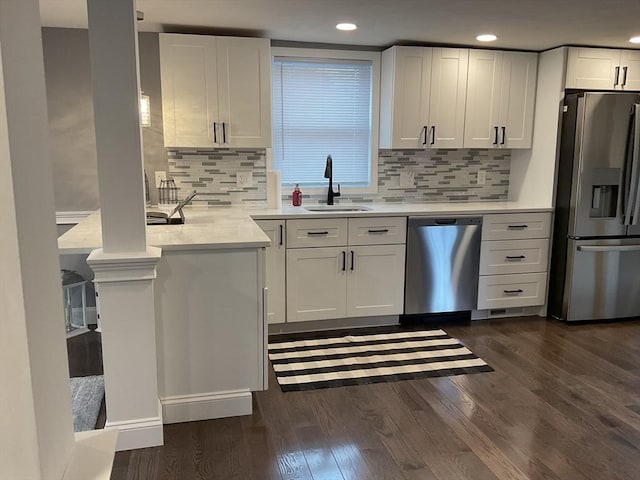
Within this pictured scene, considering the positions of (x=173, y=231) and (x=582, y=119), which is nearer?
(x=173, y=231)

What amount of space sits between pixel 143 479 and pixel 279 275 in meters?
1.75

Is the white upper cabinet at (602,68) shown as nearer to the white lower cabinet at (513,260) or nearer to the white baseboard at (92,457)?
the white lower cabinet at (513,260)

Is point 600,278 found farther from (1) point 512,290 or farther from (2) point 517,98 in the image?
(2) point 517,98

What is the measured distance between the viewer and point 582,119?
3777mm

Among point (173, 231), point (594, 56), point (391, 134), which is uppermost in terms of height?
point (594, 56)

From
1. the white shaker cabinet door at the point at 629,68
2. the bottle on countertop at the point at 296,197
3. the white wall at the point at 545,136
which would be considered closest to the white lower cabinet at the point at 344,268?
the bottle on countertop at the point at 296,197

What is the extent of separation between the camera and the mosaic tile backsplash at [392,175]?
3928 millimetres

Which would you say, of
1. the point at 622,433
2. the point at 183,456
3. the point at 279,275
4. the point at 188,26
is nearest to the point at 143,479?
the point at 183,456

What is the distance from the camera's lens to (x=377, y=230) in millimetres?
3744

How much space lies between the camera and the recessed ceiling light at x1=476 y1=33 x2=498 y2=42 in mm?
3633

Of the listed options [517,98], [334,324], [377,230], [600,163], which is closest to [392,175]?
[377,230]

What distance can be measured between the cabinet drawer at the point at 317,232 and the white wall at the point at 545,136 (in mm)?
1614

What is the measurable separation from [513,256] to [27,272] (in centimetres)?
388

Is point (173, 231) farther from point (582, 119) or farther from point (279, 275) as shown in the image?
point (582, 119)
